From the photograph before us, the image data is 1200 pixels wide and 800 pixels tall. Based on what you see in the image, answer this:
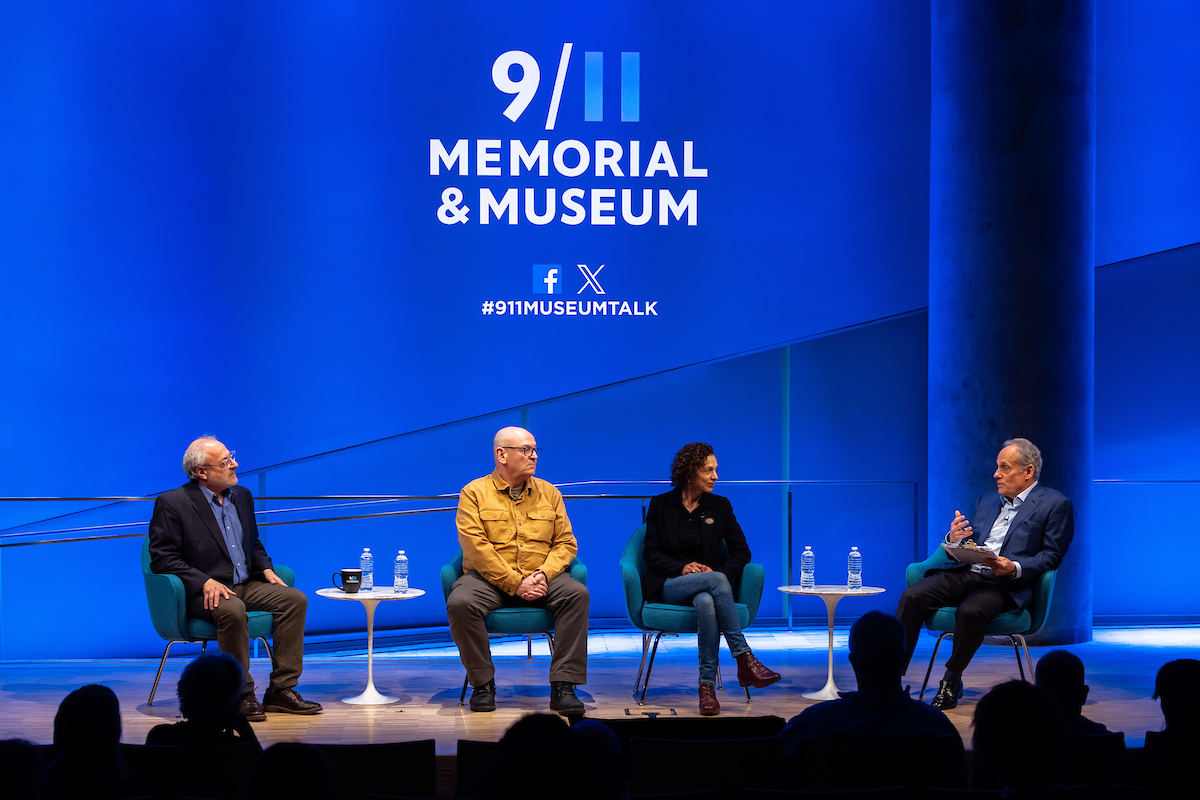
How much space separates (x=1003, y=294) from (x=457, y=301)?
115 inches

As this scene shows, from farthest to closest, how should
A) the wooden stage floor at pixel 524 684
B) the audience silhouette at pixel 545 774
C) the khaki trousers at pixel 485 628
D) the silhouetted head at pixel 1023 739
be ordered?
1. the khaki trousers at pixel 485 628
2. the wooden stage floor at pixel 524 684
3. the silhouetted head at pixel 1023 739
4. the audience silhouette at pixel 545 774

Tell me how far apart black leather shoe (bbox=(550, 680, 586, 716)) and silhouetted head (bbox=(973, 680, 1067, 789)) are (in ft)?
8.82

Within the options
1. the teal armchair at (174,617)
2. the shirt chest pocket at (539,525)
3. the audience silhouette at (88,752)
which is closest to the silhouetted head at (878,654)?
the audience silhouette at (88,752)

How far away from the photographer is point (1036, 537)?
472cm

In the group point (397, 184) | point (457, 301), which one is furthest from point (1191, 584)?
point (397, 184)

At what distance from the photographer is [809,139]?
6457 millimetres

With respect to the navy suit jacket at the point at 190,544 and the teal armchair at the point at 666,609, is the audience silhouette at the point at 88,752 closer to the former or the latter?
the navy suit jacket at the point at 190,544

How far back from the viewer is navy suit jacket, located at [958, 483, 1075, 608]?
183 inches

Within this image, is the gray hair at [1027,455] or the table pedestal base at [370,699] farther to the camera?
the gray hair at [1027,455]

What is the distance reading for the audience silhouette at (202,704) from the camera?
2.58 meters

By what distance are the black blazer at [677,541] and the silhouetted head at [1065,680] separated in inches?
86.3

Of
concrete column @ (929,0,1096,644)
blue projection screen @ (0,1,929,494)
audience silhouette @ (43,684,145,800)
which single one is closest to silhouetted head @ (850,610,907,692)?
audience silhouette @ (43,684,145,800)

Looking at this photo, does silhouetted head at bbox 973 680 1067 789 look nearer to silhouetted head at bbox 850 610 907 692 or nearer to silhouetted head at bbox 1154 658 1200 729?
silhouetted head at bbox 1154 658 1200 729

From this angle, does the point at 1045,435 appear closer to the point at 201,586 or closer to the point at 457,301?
the point at 457,301
